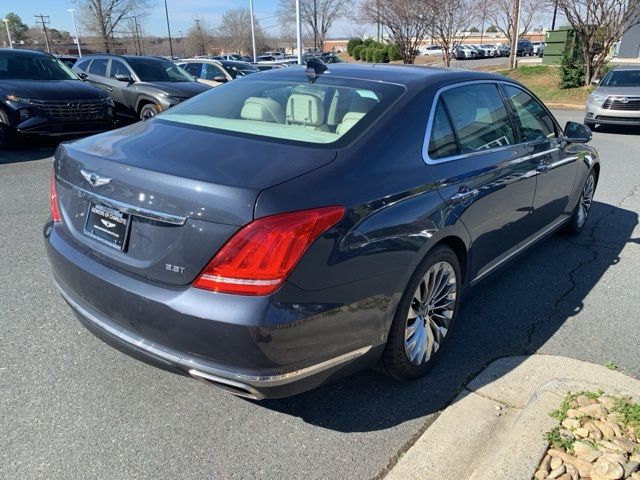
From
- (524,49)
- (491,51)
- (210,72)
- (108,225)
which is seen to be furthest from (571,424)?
(524,49)

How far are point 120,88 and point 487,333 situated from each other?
1000cm

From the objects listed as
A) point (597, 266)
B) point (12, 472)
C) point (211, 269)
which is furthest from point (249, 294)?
point (597, 266)

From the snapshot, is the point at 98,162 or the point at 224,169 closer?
the point at 224,169

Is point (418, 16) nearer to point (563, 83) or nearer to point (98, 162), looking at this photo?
point (563, 83)

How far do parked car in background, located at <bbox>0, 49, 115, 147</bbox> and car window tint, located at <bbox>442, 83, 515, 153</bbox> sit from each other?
24.4 ft

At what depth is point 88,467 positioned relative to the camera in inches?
90.0

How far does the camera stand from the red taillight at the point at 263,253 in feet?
6.68

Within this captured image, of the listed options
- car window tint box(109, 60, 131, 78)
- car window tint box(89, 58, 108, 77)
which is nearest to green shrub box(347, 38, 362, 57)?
car window tint box(89, 58, 108, 77)

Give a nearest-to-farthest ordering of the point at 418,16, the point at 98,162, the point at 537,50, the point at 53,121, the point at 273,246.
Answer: the point at 273,246 < the point at 98,162 < the point at 53,121 < the point at 418,16 < the point at 537,50

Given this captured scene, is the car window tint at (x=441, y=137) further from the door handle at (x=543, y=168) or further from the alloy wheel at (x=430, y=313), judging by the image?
the door handle at (x=543, y=168)

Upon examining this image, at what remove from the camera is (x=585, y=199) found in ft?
18.2

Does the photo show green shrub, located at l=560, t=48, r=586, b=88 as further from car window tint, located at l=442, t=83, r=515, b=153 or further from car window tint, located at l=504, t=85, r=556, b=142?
car window tint, located at l=442, t=83, r=515, b=153

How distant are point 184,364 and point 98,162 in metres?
1.02

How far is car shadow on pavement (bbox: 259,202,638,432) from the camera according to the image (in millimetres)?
2748
